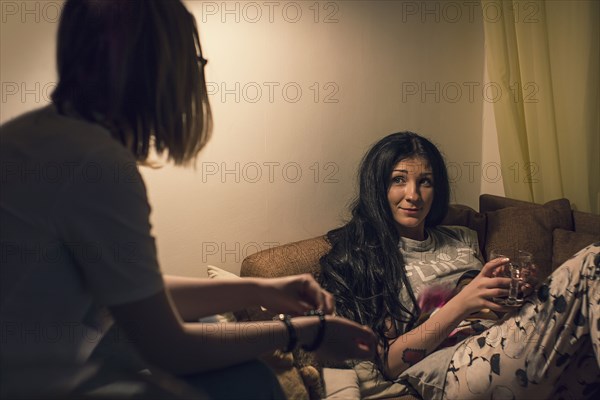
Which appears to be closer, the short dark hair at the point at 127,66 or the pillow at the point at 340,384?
the short dark hair at the point at 127,66

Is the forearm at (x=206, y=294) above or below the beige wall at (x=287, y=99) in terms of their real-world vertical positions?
below

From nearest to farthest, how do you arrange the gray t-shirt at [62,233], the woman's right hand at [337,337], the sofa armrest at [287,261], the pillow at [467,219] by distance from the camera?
the gray t-shirt at [62,233] < the woman's right hand at [337,337] < the sofa armrest at [287,261] < the pillow at [467,219]

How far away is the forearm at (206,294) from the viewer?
121cm

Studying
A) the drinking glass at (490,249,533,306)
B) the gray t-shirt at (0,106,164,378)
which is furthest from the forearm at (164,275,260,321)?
the drinking glass at (490,249,533,306)

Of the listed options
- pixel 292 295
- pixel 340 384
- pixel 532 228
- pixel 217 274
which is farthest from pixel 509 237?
pixel 292 295

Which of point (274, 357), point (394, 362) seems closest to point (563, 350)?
point (394, 362)

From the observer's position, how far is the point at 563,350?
5.24ft

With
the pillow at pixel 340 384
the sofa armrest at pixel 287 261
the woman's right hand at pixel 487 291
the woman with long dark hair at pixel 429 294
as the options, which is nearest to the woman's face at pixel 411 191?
the woman with long dark hair at pixel 429 294

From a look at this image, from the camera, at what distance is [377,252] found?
201 centimetres

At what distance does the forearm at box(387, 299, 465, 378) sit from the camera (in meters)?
1.75

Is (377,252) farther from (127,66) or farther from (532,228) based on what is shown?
(127,66)

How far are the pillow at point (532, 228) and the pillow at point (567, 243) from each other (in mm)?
20

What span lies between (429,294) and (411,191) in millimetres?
300

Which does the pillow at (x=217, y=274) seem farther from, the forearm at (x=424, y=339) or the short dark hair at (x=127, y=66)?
the short dark hair at (x=127, y=66)
